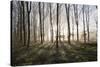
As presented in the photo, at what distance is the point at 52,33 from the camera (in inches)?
91.5

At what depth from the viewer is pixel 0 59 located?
2139 mm

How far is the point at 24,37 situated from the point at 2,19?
34 cm

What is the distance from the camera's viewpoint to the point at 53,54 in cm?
232

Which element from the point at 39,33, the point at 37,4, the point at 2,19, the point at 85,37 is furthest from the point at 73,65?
the point at 2,19

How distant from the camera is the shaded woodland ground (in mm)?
2215

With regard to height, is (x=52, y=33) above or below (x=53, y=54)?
above

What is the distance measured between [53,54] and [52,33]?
0.89ft

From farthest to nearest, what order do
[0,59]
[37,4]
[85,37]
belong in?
[85,37]
[37,4]
[0,59]

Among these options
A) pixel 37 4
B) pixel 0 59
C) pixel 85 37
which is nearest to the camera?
pixel 0 59

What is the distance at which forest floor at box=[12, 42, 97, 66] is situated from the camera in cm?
222

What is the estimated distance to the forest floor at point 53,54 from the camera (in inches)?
87.3

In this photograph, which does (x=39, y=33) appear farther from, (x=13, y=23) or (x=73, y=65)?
(x=73, y=65)

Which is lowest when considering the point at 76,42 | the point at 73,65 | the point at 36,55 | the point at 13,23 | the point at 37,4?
the point at 73,65

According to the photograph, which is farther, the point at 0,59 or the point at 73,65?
the point at 73,65
